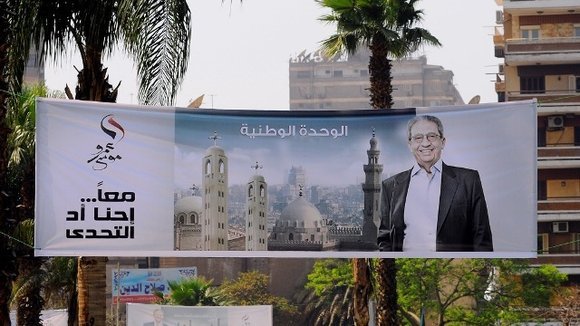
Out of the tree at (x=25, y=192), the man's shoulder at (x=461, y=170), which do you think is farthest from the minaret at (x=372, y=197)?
the tree at (x=25, y=192)

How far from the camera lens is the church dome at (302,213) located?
17.9 metres

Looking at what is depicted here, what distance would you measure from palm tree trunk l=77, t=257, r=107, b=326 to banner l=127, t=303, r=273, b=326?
17528 mm

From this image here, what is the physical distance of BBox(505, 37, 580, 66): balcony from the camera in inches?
2682

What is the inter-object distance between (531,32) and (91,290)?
52.5m

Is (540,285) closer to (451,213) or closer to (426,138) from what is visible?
(451,213)

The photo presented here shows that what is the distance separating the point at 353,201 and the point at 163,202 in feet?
7.66

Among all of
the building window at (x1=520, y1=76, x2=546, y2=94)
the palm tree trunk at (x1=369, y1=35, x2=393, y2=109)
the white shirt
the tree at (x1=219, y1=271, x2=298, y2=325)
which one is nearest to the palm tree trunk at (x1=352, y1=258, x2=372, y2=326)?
the palm tree trunk at (x1=369, y1=35, x2=393, y2=109)

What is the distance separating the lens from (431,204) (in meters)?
18.0

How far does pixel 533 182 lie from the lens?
698 inches

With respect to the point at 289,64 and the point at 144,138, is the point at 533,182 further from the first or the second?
the point at 289,64

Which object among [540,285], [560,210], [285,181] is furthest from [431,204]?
[560,210]

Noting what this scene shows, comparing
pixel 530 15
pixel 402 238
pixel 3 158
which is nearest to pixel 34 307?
pixel 3 158

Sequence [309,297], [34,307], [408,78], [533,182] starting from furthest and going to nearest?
[408,78], [309,297], [34,307], [533,182]

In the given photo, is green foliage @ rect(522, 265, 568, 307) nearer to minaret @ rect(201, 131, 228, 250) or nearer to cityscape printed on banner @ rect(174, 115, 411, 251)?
cityscape printed on banner @ rect(174, 115, 411, 251)
